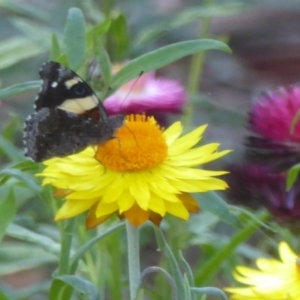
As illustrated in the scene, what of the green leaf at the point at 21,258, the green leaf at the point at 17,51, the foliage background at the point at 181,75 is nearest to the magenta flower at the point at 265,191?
the foliage background at the point at 181,75

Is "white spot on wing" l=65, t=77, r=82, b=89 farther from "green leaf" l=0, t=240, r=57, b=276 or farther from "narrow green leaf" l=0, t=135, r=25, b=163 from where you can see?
"green leaf" l=0, t=240, r=57, b=276

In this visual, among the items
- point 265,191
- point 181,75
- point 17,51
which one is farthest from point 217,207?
point 181,75

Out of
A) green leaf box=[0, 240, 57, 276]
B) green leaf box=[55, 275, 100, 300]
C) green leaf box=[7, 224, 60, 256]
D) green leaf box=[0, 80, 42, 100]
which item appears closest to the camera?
green leaf box=[55, 275, 100, 300]

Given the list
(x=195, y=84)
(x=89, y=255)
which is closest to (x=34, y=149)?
(x=89, y=255)

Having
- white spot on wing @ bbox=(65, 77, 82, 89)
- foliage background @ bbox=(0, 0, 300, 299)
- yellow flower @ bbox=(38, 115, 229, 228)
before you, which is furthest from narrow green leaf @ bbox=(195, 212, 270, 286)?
white spot on wing @ bbox=(65, 77, 82, 89)

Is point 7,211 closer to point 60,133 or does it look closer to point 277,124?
point 60,133

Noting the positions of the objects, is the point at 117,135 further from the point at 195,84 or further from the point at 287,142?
the point at 195,84
